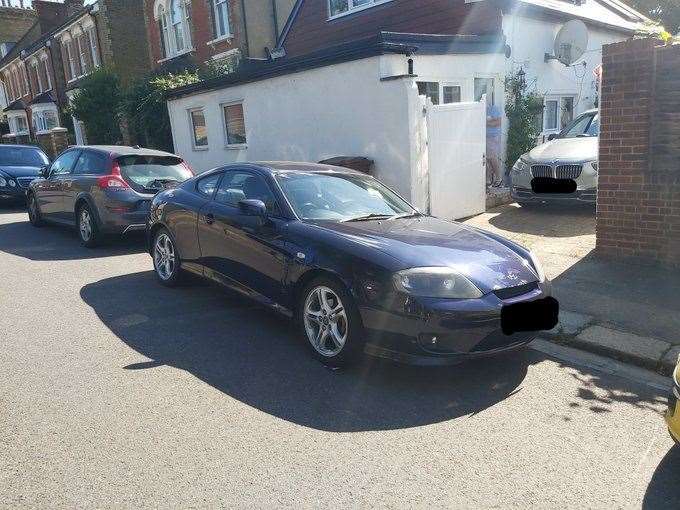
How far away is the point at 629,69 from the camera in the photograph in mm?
6281

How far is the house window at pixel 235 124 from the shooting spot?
13.9m

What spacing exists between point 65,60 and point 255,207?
32.9 metres

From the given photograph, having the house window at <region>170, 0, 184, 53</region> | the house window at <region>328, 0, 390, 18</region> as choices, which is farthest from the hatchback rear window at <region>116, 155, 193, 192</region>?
the house window at <region>170, 0, 184, 53</region>

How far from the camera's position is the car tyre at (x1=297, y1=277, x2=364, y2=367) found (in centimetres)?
390

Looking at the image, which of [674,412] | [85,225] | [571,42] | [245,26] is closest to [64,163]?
[85,225]

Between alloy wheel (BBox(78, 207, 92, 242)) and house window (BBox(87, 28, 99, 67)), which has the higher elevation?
house window (BBox(87, 28, 99, 67))

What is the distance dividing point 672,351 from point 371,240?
244 cm

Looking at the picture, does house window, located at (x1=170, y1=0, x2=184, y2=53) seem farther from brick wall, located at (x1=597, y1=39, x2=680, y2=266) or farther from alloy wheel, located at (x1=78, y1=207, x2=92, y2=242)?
brick wall, located at (x1=597, y1=39, x2=680, y2=266)

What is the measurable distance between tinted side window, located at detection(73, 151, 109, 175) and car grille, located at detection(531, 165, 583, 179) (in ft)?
22.8

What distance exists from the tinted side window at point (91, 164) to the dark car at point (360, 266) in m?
3.56

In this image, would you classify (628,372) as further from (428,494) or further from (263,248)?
(263,248)

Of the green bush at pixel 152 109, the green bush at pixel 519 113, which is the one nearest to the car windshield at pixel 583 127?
the green bush at pixel 519 113

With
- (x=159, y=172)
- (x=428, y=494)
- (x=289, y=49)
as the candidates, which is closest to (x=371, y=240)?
(x=428, y=494)

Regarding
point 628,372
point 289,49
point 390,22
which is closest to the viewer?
point 628,372
